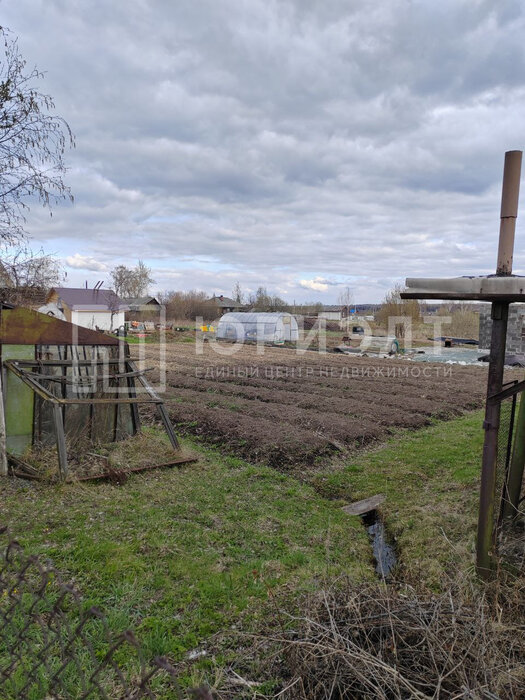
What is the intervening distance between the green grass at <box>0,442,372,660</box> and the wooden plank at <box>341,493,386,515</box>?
203 millimetres

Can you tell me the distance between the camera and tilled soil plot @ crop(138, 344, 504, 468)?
27.7ft

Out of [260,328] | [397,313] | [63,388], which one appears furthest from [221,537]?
[397,313]

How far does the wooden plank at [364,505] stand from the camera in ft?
19.2

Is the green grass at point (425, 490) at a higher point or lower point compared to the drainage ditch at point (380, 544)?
higher

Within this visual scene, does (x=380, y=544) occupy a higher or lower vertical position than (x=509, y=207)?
lower

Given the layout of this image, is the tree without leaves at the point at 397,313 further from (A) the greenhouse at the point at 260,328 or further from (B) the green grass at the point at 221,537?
(B) the green grass at the point at 221,537

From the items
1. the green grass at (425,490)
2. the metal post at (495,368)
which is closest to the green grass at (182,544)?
the green grass at (425,490)

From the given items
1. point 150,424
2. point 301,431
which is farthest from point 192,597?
point 150,424

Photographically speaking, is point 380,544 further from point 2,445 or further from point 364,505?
point 2,445

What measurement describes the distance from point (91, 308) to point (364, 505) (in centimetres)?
3469

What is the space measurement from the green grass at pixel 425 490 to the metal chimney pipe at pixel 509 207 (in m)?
2.01

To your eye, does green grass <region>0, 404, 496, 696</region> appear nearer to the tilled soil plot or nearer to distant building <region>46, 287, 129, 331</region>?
the tilled soil plot

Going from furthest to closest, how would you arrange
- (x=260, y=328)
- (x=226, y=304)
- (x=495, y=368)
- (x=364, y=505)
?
(x=226, y=304) → (x=260, y=328) → (x=364, y=505) → (x=495, y=368)

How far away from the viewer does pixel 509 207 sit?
3127mm
